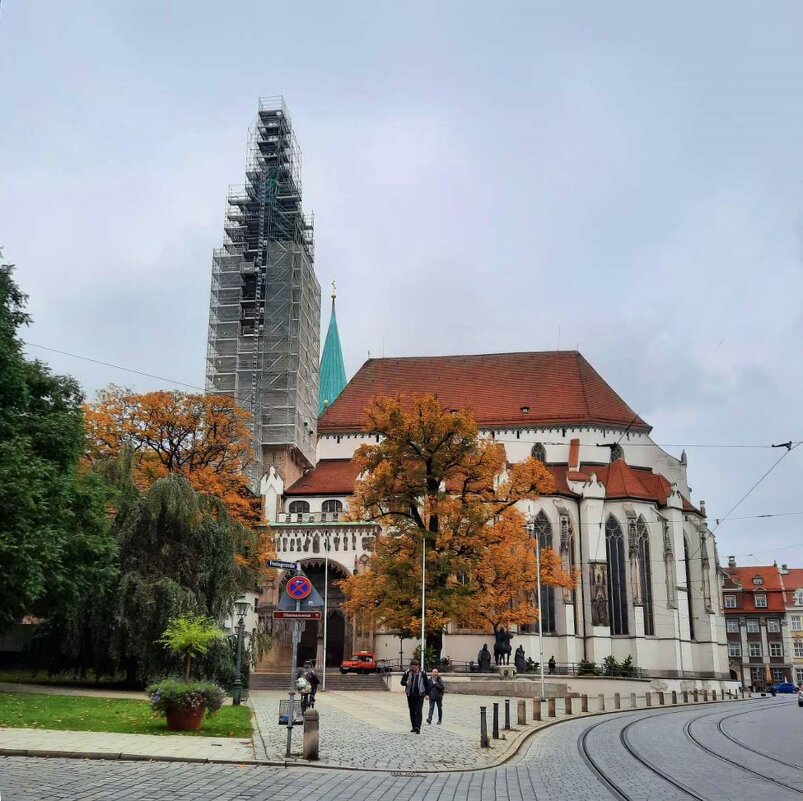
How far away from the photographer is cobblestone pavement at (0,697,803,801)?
9.68 metres

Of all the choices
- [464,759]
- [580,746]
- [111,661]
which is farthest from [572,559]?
[464,759]

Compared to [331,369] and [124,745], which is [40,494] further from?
[331,369]

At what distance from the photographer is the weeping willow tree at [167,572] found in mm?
25031

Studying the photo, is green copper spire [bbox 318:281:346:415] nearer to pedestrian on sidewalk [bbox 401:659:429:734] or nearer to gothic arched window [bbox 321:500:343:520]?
gothic arched window [bbox 321:500:343:520]

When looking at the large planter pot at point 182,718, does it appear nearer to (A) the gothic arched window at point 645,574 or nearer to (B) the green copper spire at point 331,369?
(A) the gothic arched window at point 645,574

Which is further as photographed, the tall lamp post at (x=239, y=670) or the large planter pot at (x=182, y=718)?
the tall lamp post at (x=239, y=670)

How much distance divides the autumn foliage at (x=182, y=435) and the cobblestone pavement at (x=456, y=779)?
2547 centimetres

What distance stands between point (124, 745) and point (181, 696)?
1.96 meters

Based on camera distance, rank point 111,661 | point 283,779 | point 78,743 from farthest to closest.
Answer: point 111,661, point 78,743, point 283,779

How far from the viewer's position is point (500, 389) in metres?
58.1

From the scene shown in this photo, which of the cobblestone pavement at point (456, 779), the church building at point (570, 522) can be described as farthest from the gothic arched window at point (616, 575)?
the cobblestone pavement at point (456, 779)

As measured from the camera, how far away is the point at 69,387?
26625 millimetres

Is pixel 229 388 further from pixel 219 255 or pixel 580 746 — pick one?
pixel 580 746

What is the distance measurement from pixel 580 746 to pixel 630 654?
3302cm
